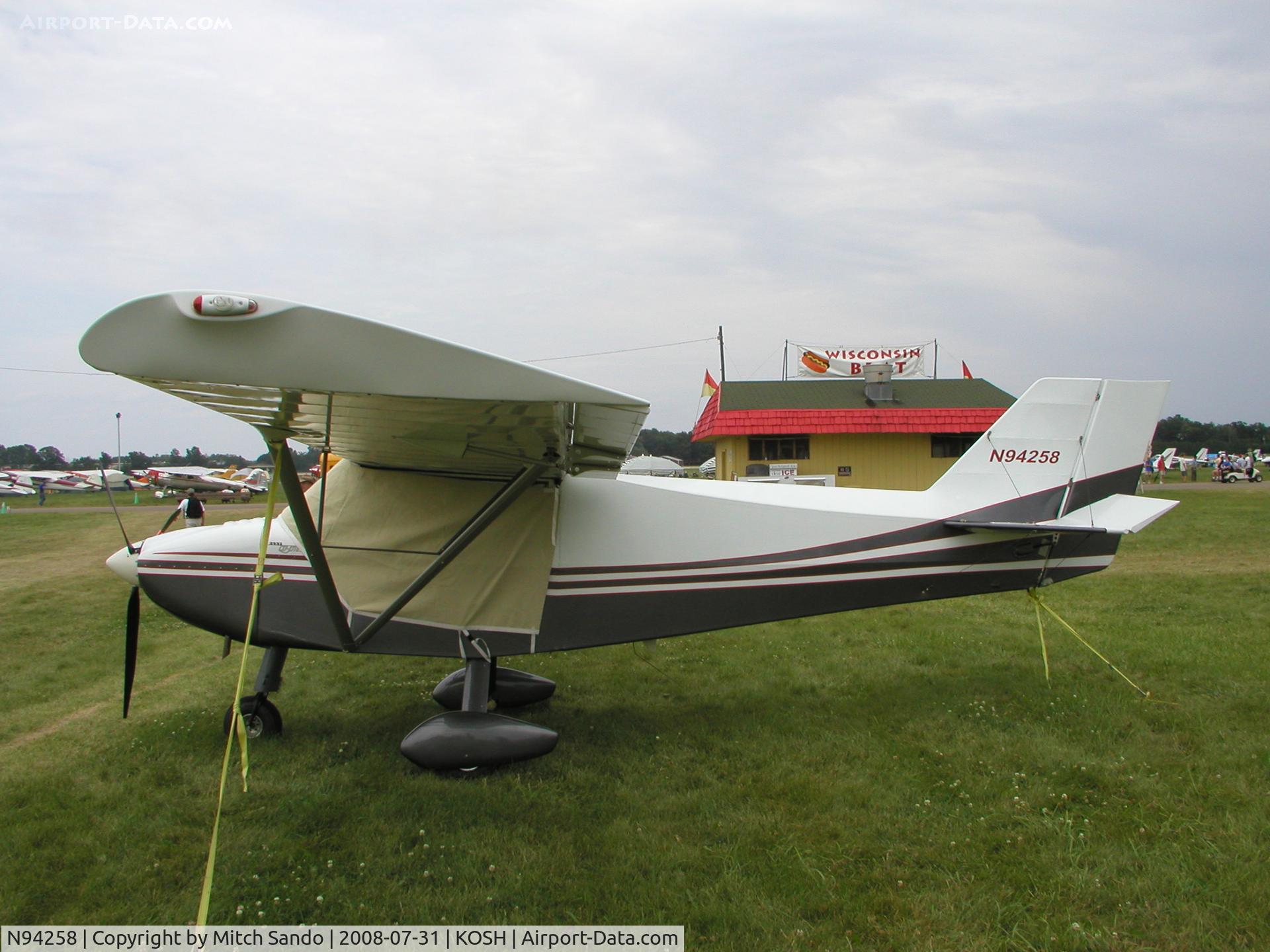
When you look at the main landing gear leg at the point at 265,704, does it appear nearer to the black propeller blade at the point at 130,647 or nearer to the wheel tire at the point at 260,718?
the wheel tire at the point at 260,718

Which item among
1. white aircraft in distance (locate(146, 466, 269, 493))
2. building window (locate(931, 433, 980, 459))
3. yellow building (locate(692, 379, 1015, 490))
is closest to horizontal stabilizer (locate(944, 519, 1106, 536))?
yellow building (locate(692, 379, 1015, 490))

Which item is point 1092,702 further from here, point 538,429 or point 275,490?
point 275,490

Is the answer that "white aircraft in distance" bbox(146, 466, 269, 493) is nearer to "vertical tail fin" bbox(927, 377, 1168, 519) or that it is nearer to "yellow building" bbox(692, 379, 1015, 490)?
"yellow building" bbox(692, 379, 1015, 490)

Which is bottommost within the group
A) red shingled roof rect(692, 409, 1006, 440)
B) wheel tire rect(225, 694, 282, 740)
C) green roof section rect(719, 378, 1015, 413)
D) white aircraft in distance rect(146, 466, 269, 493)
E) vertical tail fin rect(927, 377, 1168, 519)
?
white aircraft in distance rect(146, 466, 269, 493)

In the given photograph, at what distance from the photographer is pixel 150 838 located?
3508mm

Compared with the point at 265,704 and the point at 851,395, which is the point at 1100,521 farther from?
the point at 851,395

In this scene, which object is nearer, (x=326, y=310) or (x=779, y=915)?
(x=326, y=310)

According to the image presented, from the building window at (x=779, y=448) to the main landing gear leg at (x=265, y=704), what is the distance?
57.7 feet

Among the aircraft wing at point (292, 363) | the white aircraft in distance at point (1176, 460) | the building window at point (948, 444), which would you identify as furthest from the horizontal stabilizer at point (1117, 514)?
the white aircraft in distance at point (1176, 460)

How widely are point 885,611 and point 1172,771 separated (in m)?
4.47

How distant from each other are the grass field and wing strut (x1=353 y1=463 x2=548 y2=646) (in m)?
0.96


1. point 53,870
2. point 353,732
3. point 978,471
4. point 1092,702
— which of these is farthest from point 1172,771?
point 53,870

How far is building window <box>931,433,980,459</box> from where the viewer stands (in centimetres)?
2077

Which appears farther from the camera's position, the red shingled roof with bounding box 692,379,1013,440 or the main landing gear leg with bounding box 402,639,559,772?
the red shingled roof with bounding box 692,379,1013,440
